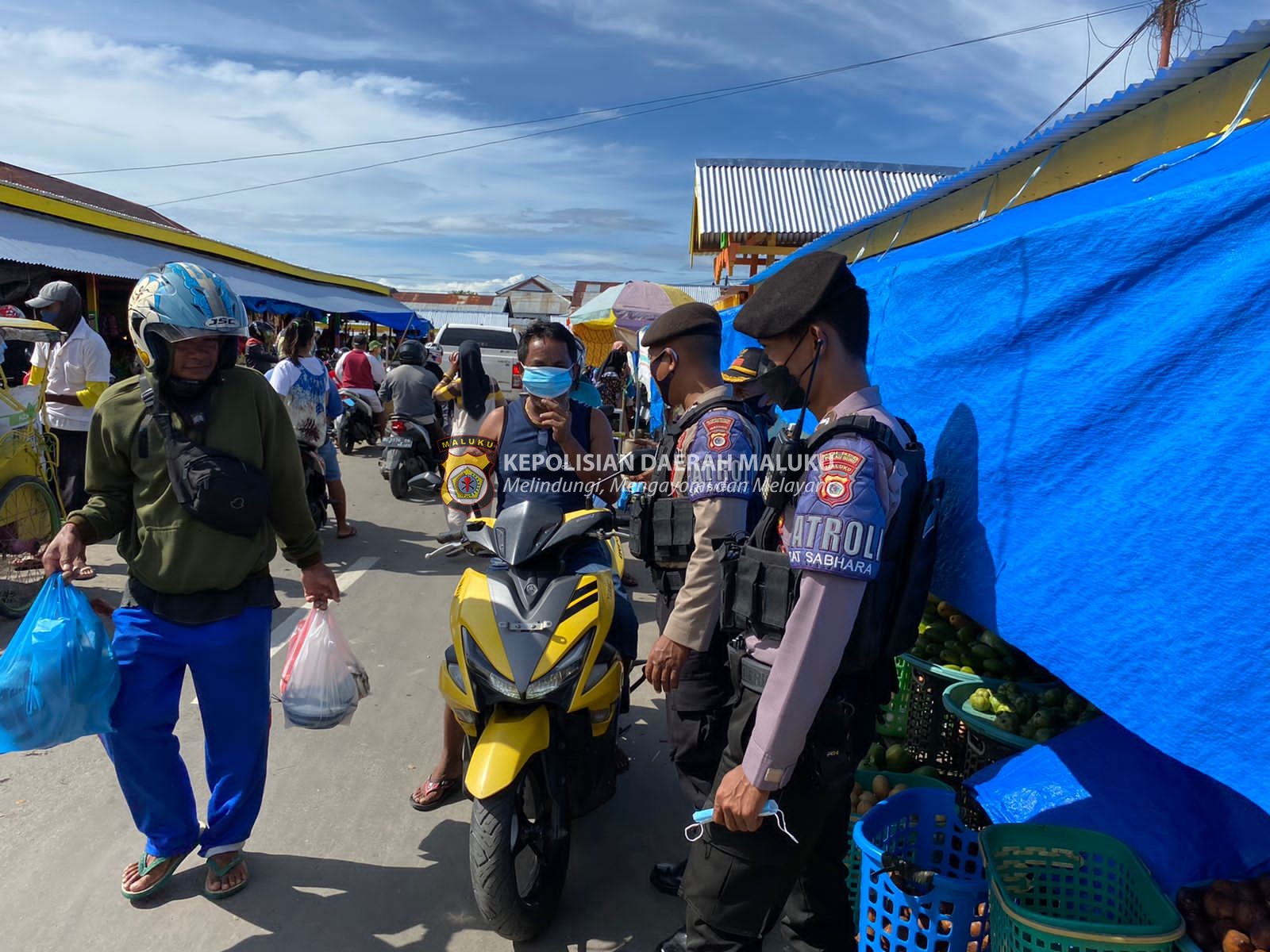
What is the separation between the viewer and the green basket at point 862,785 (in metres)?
2.60

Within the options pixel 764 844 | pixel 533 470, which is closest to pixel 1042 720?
pixel 764 844

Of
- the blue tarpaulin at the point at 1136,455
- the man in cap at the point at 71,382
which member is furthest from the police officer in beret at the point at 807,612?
the man in cap at the point at 71,382

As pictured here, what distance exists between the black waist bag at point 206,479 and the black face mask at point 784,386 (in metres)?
1.71

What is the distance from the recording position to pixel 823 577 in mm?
1697

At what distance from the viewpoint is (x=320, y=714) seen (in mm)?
2721

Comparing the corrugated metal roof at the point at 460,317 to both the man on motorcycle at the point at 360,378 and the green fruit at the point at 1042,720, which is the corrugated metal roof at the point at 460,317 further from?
the green fruit at the point at 1042,720

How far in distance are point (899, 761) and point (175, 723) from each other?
8.86ft

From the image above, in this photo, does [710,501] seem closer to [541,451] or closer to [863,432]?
[863,432]

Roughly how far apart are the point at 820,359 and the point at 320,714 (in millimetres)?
2036

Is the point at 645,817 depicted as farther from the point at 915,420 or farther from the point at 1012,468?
the point at 1012,468

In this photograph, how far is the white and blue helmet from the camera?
97.3 inches

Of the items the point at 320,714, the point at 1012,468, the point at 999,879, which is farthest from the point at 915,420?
the point at 320,714

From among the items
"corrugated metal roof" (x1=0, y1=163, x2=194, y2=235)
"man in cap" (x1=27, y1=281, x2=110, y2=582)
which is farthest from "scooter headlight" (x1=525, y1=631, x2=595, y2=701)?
"corrugated metal roof" (x1=0, y1=163, x2=194, y2=235)

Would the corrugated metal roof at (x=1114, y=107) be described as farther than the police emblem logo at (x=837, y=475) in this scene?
Yes
